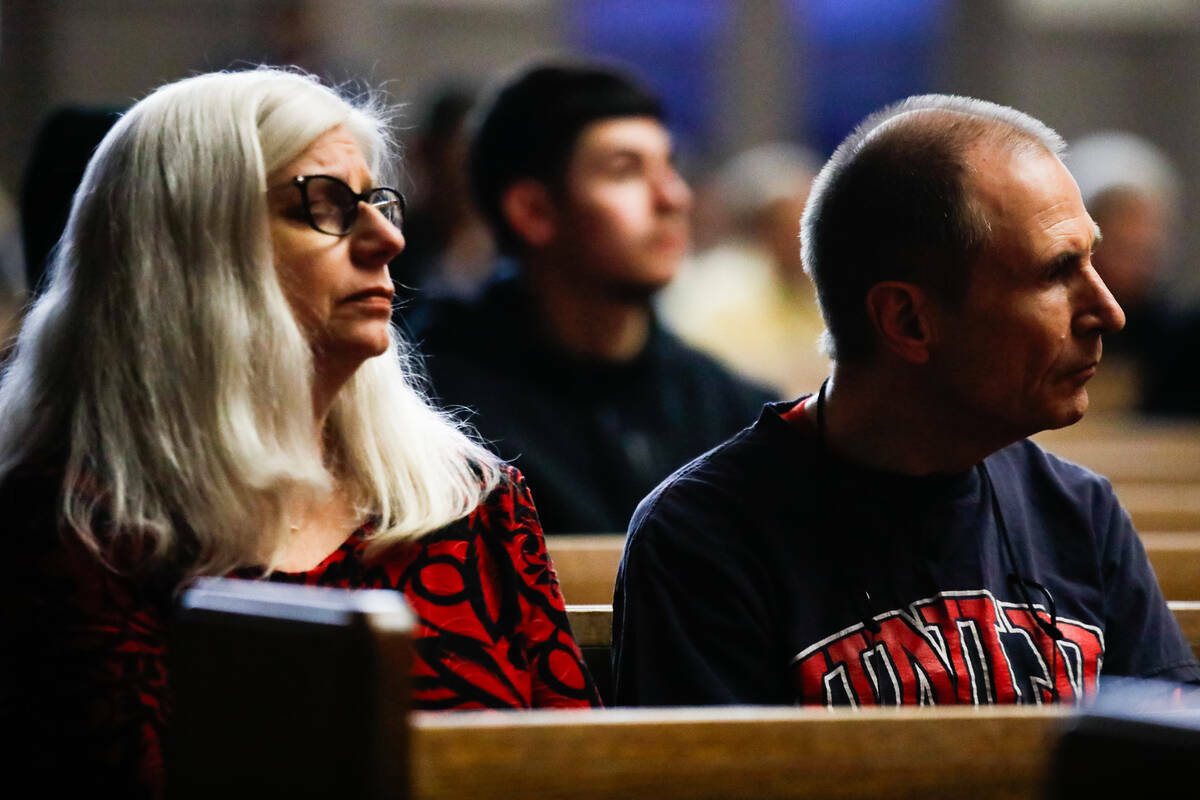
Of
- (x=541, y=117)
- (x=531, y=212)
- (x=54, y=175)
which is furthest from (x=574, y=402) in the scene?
(x=54, y=175)

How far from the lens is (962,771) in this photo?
4.27 feet

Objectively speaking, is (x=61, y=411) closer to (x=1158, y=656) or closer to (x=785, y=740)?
(x=785, y=740)

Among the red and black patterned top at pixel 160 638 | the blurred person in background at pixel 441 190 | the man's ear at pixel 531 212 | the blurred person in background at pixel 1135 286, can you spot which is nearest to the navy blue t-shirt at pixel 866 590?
the red and black patterned top at pixel 160 638

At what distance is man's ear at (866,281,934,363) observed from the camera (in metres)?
1.93

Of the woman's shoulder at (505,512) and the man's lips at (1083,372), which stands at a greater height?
the man's lips at (1083,372)

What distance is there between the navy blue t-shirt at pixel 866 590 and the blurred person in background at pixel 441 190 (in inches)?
110

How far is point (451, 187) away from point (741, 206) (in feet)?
6.76

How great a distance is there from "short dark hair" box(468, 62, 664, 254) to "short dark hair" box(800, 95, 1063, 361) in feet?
5.04

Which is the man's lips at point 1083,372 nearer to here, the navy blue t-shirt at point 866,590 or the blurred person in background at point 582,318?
the navy blue t-shirt at point 866,590

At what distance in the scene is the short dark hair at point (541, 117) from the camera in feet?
11.6

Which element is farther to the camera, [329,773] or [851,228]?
[851,228]

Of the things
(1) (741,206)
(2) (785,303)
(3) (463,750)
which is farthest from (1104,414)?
(3) (463,750)

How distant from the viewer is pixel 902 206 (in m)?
1.93

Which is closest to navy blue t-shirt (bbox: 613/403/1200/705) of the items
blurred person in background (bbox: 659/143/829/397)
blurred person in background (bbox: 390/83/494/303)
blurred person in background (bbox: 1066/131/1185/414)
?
blurred person in background (bbox: 390/83/494/303)
